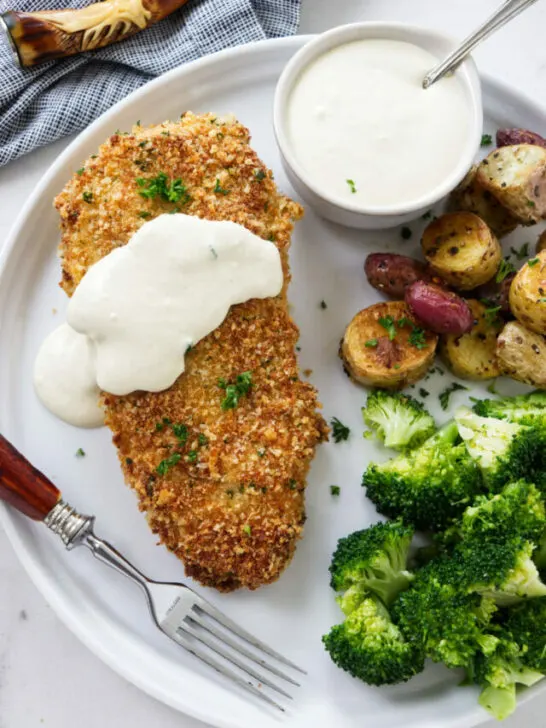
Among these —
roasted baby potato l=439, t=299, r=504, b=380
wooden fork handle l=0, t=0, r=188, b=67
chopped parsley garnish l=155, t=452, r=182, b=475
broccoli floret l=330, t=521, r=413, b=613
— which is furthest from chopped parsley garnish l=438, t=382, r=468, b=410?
wooden fork handle l=0, t=0, r=188, b=67

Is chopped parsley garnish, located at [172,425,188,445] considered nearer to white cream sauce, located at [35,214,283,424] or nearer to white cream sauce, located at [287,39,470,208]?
white cream sauce, located at [35,214,283,424]

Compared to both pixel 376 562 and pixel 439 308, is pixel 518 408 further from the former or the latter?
pixel 376 562

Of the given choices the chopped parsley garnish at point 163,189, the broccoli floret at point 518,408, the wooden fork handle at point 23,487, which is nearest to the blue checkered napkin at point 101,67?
the chopped parsley garnish at point 163,189

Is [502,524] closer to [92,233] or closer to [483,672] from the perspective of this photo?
[483,672]

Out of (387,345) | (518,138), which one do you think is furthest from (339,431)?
(518,138)

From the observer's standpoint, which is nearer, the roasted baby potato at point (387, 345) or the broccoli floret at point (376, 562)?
the broccoli floret at point (376, 562)

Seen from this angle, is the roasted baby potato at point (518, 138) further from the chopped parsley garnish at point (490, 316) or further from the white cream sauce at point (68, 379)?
the white cream sauce at point (68, 379)

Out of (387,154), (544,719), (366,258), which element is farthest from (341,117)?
(544,719)
